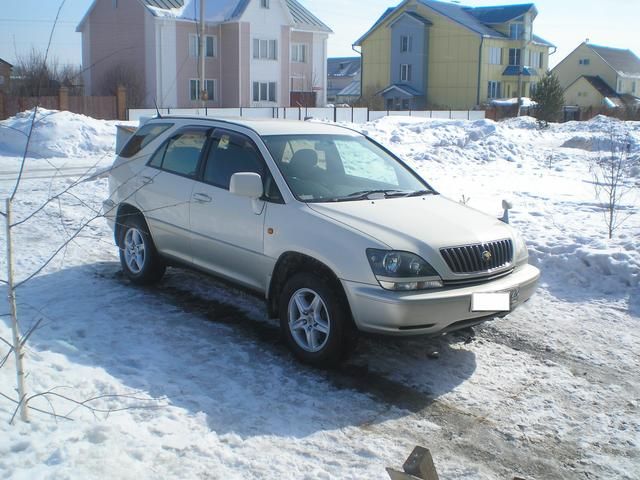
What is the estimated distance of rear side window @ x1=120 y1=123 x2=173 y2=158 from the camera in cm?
740

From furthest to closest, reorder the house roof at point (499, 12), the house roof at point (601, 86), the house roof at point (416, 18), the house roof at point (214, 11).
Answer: the house roof at point (601, 86)
the house roof at point (499, 12)
the house roof at point (416, 18)
the house roof at point (214, 11)

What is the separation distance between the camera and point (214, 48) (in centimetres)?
4881

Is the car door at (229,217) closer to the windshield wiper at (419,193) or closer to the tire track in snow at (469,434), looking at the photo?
the tire track in snow at (469,434)

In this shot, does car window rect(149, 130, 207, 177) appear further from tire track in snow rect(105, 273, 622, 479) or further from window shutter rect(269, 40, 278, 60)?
Answer: window shutter rect(269, 40, 278, 60)

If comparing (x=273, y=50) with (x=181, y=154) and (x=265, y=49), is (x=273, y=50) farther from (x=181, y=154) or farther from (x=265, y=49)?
(x=181, y=154)

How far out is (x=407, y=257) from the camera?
16.3 feet

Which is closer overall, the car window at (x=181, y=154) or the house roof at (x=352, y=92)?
the car window at (x=181, y=154)

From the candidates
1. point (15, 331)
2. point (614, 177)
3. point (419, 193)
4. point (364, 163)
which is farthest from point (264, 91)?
point (15, 331)

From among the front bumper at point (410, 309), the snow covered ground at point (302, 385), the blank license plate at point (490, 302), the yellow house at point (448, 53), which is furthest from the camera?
the yellow house at point (448, 53)

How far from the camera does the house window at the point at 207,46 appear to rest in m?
47.0

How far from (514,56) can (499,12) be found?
429 centimetres

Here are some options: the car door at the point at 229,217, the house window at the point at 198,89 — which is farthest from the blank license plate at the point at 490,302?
the house window at the point at 198,89

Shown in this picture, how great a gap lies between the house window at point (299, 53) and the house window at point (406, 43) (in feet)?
50.6

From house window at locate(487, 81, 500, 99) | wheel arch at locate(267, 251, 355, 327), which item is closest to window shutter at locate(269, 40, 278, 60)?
house window at locate(487, 81, 500, 99)
